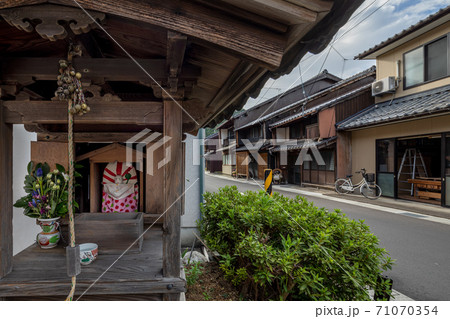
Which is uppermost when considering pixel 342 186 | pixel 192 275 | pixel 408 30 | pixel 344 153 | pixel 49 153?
pixel 408 30

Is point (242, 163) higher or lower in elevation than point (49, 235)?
higher

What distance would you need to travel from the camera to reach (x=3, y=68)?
2219mm

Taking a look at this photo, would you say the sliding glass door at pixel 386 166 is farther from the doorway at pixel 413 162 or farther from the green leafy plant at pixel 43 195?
the green leafy plant at pixel 43 195

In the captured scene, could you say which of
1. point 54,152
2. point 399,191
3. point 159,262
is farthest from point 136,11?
point 399,191

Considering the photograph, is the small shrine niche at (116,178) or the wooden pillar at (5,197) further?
the small shrine niche at (116,178)

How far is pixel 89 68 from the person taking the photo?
224cm

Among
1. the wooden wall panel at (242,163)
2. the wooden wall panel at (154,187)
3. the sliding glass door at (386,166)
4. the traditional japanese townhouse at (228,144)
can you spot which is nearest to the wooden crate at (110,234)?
the wooden wall panel at (154,187)

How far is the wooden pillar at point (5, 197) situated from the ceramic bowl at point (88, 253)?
1.97 feet

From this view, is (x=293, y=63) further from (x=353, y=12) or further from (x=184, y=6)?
(x=184, y=6)

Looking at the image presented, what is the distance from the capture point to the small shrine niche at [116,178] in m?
3.86

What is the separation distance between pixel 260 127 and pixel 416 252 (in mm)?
19684

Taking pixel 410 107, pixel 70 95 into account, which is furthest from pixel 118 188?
pixel 410 107

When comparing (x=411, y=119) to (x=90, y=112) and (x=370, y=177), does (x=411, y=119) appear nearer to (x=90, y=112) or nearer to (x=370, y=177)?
(x=370, y=177)

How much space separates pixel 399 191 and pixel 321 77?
46.7ft
